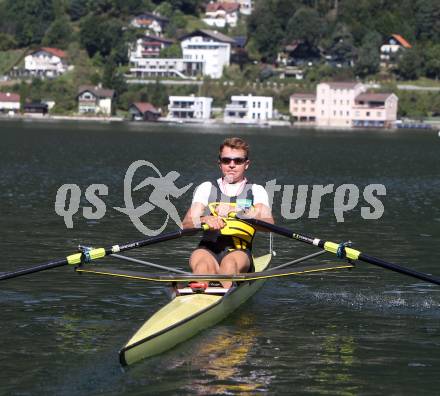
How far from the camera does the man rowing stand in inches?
745

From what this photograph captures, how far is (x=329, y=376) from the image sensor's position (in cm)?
1659

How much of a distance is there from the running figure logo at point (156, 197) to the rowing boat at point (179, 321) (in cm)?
1323

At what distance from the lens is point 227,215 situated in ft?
63.2

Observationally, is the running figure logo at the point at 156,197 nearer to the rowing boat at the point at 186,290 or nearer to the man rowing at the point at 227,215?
the man rowing at the point at 227,215

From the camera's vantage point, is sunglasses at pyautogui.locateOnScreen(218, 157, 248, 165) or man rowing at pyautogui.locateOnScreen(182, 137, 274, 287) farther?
man rowing at pyautogui.locateOnScreen(182, 137, 274, 287)

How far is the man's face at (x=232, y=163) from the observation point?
1869 cm

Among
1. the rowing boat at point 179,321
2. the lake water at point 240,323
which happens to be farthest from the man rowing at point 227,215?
the lake water at point 240,323

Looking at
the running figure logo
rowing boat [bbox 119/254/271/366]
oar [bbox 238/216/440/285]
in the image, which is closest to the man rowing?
oar [bbox 238/216/440/285]
